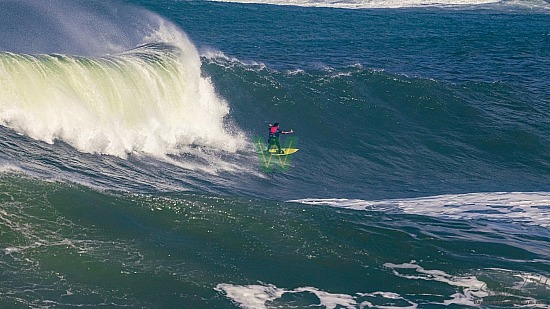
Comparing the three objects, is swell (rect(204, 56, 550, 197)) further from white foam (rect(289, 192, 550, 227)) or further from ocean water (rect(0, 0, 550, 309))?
white foam (rect(289, 192, 550, 227))

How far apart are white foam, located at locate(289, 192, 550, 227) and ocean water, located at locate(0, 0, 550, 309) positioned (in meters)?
0.08

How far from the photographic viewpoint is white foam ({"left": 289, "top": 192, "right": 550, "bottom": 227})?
17.0 metres

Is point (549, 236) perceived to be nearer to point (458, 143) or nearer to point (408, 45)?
point (458, 143)

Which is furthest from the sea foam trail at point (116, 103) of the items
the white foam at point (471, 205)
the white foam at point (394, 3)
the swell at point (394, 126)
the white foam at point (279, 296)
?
the white foam at point (394, 3)

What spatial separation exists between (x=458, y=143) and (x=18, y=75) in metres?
11.7

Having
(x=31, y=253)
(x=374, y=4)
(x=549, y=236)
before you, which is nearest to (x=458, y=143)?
(x=549, y=236)

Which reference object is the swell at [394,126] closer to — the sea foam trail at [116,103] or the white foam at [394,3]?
the sea foam trail at [116,103]

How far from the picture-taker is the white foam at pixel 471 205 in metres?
17.0

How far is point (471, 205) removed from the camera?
58.7ft

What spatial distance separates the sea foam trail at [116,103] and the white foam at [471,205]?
4.88 metres

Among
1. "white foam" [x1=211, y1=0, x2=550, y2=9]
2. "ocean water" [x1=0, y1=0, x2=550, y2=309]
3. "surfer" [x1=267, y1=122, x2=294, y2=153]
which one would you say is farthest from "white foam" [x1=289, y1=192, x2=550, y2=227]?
"white foam" [x1=211, y1=0, x2=550, y2=9]

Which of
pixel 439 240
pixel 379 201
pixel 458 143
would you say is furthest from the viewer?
pixel 458 143

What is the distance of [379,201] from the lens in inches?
714

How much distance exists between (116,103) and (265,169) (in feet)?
14.8
